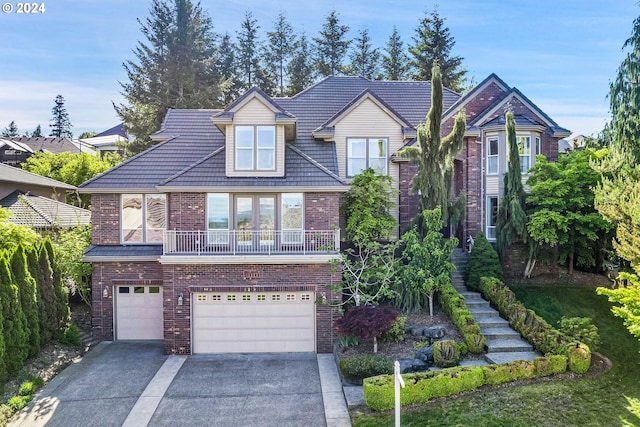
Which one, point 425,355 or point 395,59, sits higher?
point 395,59

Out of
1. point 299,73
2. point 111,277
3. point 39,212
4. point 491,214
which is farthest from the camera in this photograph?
point 299,73

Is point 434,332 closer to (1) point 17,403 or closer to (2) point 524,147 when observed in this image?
(2) point 524,147

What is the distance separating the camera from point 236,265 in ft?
44.3

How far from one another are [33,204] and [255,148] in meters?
15.2

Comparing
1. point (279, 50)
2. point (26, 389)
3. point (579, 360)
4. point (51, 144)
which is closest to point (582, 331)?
point (579, 360)

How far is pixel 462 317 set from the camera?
1288 cm

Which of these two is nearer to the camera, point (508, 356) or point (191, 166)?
point (508, 356)

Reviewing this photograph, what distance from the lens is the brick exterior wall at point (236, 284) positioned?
13422 mm

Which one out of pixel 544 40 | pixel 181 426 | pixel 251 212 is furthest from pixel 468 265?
pixel 181 426

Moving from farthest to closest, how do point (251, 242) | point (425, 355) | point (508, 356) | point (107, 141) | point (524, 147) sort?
point (107, 141)
point (524, 147)
point (251, 242)
point (508, 356)
point (425, 355)

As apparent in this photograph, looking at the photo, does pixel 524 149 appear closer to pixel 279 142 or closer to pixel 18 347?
pixel 279 142

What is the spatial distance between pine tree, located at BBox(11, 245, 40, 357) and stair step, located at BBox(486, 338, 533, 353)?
13061 millimetres

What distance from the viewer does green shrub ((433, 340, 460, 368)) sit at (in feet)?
37.3

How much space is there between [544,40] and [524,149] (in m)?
4.42
